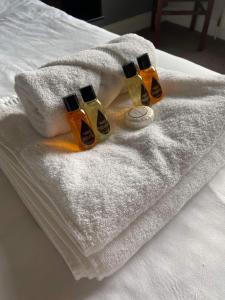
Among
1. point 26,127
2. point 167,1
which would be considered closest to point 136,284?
point 26,127

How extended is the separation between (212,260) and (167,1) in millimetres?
2435

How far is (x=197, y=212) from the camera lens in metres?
0.58

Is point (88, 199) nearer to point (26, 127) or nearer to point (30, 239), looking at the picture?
point (30, 239)

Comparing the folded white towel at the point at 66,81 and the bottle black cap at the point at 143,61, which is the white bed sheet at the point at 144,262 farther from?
the bottle black cap at the point at 143,61

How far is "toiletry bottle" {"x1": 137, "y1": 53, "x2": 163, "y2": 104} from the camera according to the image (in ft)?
2.28

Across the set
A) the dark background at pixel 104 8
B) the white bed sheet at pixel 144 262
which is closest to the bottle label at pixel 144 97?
the white bed sheet at pixel 144 262

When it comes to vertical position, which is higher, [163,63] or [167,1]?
[163,63]

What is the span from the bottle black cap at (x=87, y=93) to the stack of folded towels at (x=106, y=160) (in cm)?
3

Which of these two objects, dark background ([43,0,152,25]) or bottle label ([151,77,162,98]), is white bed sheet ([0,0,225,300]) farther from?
dark background ([43,0,152,25])

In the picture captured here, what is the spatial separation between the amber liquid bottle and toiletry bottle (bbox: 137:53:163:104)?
0.06 ft

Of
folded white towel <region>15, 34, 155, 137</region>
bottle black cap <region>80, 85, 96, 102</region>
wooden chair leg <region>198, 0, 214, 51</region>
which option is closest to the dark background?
wooden chair leg <region>198, 0, 214, 51</region>

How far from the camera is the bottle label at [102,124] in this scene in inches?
24.3

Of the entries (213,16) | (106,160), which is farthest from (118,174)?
(213,16)

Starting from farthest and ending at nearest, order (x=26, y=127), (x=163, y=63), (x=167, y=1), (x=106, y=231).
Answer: (x=167, y=1), (x=163, y=63), (x=26, y=127), (x=106, y=231)
